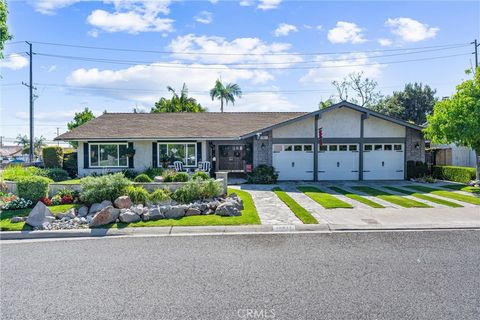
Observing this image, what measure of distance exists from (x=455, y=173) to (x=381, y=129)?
4695 millimetres

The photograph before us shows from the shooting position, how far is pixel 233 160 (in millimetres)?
22000

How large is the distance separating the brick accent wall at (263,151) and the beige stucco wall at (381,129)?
5.79 m

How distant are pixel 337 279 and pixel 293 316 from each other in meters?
1.43

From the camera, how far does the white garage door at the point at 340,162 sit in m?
19.9

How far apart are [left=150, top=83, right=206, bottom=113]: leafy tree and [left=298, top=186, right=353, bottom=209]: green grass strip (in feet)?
83.0

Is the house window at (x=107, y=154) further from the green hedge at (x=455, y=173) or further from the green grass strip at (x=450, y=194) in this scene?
the green hedge at (x=455, y=173)

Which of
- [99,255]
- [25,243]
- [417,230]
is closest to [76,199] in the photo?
[25,243]

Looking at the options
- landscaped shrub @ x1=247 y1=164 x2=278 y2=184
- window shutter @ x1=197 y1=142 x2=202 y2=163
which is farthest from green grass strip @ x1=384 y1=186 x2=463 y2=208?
window shutter @ x1=197 y1=142 x2=202 y2=163

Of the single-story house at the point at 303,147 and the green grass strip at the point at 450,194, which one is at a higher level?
the single-story house at the point at 303,147

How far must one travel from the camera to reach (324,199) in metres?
12.9

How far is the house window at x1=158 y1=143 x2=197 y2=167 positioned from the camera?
795 inches

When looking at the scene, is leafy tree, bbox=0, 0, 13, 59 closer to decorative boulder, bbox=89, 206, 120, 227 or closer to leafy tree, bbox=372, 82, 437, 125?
decorative boulder, bbox=89, 206, 120, 227

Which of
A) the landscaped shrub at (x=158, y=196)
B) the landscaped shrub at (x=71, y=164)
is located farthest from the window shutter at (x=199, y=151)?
the landscaped shrub at (x=158, y=196)

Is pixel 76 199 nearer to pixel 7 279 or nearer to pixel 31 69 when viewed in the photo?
pixel 7 279
